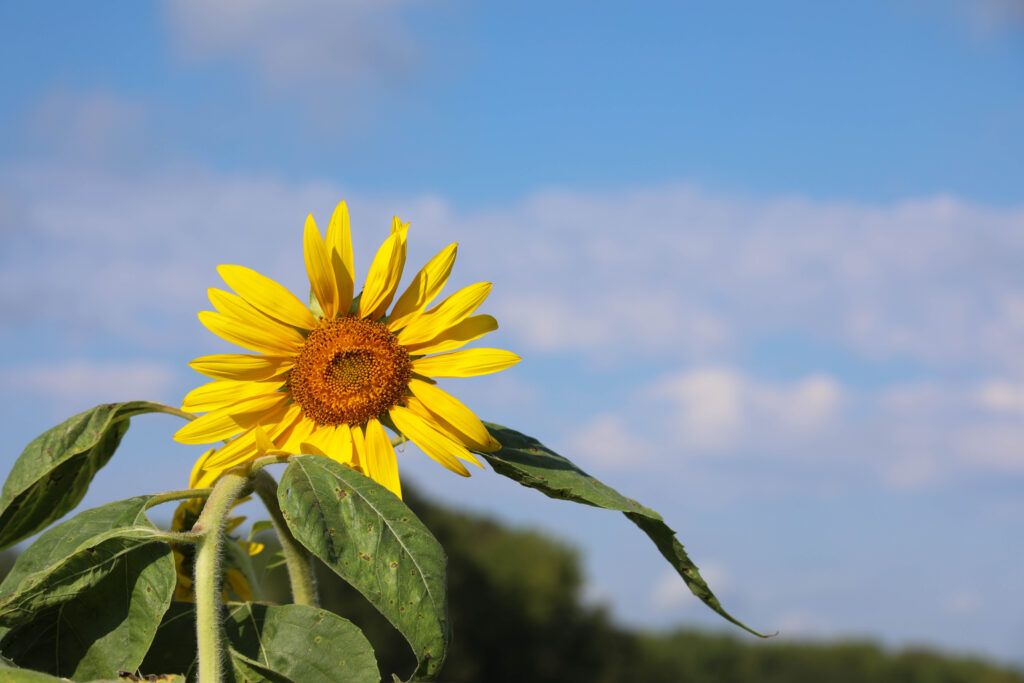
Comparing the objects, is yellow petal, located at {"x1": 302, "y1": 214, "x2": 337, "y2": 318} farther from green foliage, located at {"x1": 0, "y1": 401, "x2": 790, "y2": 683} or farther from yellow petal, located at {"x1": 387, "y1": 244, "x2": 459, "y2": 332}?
green foliage, located at {"x1": 0, "y1": 401, "x2": 790, "y2": 683}

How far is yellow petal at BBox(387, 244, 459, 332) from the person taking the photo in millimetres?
1357

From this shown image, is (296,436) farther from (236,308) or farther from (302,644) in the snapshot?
(302,644)

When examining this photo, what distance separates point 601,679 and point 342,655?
2379 cm

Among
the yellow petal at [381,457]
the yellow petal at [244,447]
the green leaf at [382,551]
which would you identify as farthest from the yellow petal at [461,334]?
the green leaf at [382,551]

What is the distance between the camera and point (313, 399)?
4.61ft

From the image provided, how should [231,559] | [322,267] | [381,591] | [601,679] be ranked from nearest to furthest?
1. [381,591]
2. [322,267]
3. [231,559]
4. [601,679]

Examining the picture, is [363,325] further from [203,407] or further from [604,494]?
[604,494]

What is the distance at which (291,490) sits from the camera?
3.51 feet

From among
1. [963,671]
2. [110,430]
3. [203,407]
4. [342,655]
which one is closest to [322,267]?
[203,407]

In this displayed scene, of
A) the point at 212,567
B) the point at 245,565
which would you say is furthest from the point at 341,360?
the point at 245,565

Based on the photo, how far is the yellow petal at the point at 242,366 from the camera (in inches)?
53.4

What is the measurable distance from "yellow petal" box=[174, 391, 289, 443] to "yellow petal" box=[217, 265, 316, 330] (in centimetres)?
13

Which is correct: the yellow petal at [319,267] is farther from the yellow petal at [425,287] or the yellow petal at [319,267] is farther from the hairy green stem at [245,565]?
the hairy green stem at [245,565]

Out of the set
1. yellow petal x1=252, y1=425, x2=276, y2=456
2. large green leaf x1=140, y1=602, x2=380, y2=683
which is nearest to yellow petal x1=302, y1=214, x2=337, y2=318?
yellow petal x1=252, y1=425, x2=276, y2=456
